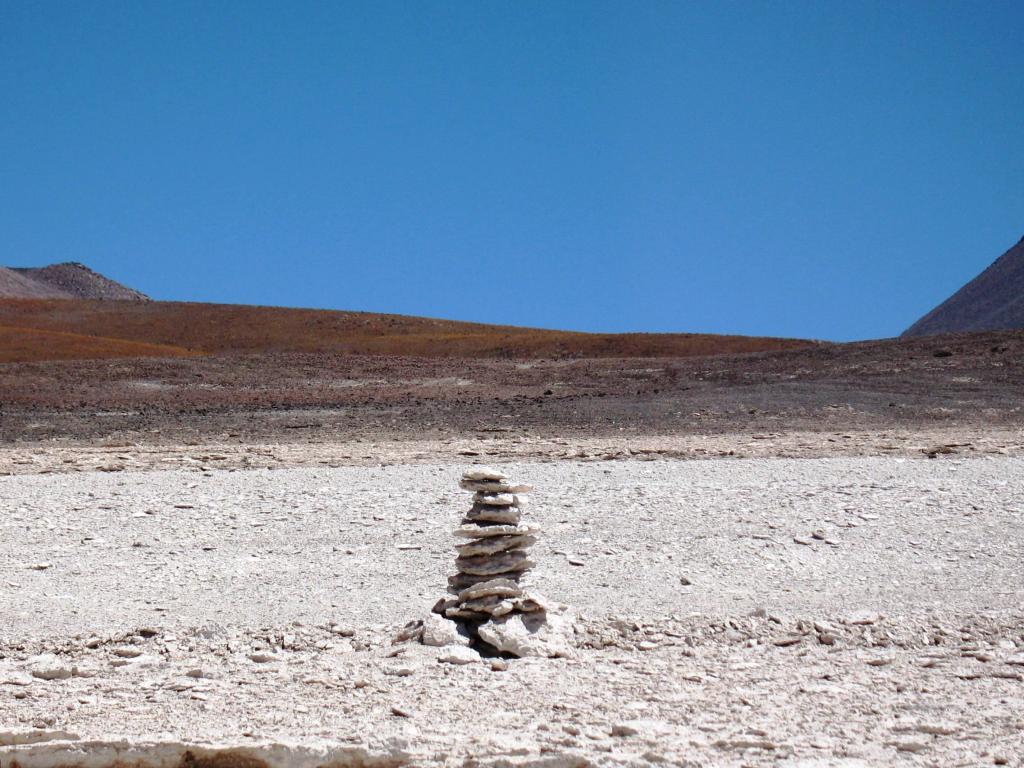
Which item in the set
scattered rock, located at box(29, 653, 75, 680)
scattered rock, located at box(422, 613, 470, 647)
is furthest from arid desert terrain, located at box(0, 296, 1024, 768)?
scattered rock, located at box(422, 613, 470, 647)

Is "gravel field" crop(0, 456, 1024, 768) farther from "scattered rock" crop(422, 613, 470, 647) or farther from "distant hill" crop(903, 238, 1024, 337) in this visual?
"distant hill" crop(903, 238, 1024, 337)

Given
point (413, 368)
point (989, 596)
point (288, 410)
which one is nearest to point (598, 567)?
point (989, 596)

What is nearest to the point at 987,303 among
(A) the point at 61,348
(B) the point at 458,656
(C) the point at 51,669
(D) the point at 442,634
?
(A) the point at 61,348

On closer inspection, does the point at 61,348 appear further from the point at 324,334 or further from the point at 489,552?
the point at 489,552

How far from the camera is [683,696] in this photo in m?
5.54

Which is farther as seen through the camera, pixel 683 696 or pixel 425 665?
pixel 425 665

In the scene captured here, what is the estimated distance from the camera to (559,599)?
7168 mm

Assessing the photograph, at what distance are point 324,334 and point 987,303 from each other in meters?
26.7

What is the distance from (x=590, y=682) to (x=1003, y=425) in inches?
496

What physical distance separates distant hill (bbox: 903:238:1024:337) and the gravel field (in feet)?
106

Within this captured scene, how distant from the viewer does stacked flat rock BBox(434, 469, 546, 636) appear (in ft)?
21.5

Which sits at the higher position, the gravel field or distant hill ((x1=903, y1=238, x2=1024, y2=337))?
distant hill ((x1=903, y1=238, x2=1024, y2=337))

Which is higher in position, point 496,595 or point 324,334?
point 324,334

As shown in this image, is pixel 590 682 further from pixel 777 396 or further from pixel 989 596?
pixel 777 396
